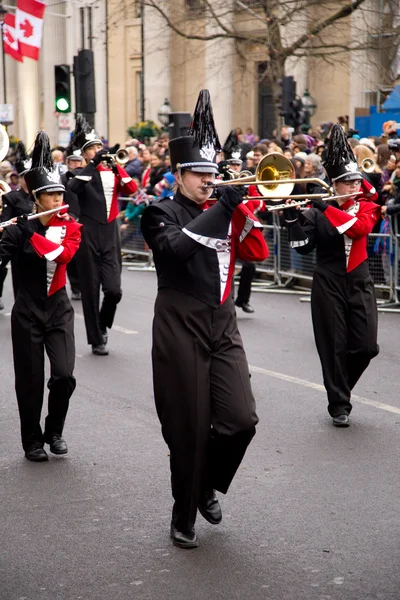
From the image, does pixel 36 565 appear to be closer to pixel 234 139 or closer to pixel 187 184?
pixel 187 184

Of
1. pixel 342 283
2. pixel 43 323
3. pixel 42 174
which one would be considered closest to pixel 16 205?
pixel 42 174

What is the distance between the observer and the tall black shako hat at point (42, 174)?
7086mm

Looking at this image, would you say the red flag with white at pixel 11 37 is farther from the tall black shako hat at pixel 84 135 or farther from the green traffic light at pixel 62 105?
the tall black shako hat at pixel 84 135

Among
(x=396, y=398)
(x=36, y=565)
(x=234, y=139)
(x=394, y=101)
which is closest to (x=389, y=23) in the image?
(x=394, y=101)

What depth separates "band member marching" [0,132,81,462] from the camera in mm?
7012

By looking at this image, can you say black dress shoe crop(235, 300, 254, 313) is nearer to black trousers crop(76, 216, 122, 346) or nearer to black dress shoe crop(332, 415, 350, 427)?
black trousers crop(76, 216, 122, 346)

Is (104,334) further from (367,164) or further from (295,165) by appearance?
(295,165)

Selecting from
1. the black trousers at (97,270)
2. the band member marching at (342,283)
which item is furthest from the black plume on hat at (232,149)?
the band member marching at (342,283)

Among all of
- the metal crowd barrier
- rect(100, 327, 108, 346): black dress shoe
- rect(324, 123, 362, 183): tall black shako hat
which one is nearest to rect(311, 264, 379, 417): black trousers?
Result: rect(324, 123, 362, 183): tall black shako hat

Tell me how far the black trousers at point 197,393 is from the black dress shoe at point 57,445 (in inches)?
71.9

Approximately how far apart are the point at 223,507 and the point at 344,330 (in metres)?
2.33

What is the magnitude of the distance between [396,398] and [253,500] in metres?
2.88

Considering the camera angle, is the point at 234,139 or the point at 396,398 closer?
the point at 396,398

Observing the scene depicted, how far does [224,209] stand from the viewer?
5.12 metres
